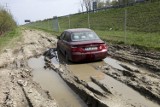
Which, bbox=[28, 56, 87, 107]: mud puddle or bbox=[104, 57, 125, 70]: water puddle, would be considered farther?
bbox=[104, 57, 125, 70]: water puddle

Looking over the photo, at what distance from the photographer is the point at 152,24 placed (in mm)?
24312

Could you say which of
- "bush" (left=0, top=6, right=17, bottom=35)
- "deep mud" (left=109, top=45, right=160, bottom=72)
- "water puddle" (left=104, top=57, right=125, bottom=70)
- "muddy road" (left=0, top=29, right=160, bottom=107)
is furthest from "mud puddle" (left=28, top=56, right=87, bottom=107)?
"bush" (left=0, top=6, right=17, bottom=35)

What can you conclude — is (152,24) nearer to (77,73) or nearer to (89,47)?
(89,47)

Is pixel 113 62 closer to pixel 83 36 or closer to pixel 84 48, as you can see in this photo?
pixel 84 48

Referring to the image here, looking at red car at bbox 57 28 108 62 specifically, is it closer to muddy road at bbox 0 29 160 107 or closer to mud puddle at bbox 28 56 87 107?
muddy road at bbox 0 29 160 107

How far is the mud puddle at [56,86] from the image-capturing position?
7238 millimetres

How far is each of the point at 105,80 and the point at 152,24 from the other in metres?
16.6

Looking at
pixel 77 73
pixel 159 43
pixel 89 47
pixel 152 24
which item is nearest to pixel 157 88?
pixel 77 73

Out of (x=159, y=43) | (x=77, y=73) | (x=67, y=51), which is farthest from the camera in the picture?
(x=159, y=43)

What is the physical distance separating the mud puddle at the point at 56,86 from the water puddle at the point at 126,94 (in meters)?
1.13

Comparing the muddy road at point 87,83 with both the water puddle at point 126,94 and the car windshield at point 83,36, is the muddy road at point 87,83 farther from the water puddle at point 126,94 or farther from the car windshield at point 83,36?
the car windshield at point 83,36

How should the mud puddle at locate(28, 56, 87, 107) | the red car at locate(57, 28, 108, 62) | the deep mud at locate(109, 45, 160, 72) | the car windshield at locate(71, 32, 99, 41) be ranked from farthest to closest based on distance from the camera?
the car windshield at locate(71, 32, 99, 41) → the red car at locate(57, 28, 108, 62) → the deep mud at locate(109, 45, 160, 72) → the mud puddle at locate(28, 56, 87, 107)

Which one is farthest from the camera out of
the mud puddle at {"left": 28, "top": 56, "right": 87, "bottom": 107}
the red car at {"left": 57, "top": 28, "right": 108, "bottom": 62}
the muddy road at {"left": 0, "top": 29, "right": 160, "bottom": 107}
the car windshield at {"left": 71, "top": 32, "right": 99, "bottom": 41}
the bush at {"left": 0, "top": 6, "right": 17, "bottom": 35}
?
the bush at {"left": 0, "top": 6, "right": 17, "bottom": 35}

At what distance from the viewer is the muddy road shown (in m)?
7.08
